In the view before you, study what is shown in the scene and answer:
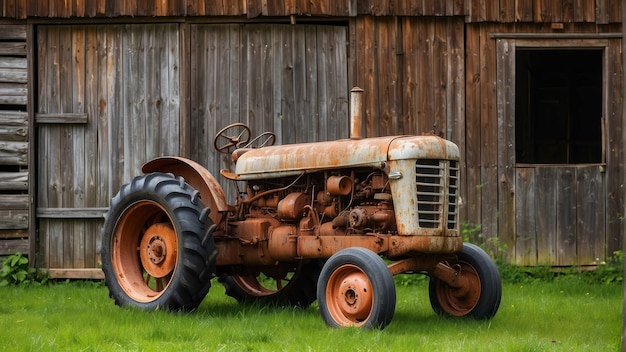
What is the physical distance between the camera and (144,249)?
8922 mm

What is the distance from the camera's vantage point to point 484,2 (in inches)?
471

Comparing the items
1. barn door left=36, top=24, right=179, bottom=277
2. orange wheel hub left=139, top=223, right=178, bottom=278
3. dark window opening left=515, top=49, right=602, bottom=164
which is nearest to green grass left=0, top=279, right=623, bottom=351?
orange wheel hub left=139, top=223, right=178, bottom=278

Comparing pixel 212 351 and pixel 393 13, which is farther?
pixel 393 13

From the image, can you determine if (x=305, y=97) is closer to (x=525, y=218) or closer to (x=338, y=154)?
(x=525, y=218)

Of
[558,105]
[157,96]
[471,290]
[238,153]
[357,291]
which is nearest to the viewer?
[357,291]

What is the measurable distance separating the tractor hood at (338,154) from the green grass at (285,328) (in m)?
1.15

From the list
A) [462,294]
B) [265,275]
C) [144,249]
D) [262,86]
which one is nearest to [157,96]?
[262,86]

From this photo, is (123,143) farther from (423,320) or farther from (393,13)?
(423,320)

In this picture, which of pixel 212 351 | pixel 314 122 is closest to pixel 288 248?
pixel 212 351

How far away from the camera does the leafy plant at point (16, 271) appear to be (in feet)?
38.5

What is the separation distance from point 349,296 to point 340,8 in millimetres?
5133

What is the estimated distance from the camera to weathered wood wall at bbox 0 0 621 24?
38.7 ft

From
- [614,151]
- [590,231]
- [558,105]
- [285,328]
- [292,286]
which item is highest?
[558,105]

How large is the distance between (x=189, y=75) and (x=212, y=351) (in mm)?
5971
